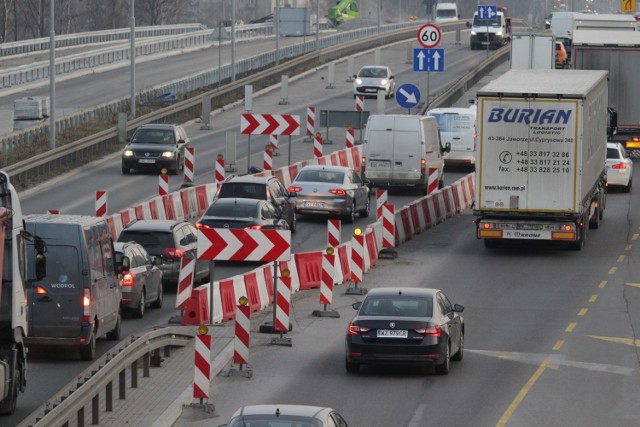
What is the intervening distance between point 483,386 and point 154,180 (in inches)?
1168

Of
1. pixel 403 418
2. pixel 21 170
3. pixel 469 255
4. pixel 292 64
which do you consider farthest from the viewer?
pixel 292 64

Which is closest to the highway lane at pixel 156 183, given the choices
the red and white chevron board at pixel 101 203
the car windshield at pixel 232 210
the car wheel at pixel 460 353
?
the car windshield at pixel 232 210

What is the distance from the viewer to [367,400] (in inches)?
813

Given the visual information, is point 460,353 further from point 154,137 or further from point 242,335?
point 154,137

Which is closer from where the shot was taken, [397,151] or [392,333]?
[392,333]

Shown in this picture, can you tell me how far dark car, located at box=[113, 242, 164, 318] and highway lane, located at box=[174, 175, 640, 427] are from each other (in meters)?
2.50

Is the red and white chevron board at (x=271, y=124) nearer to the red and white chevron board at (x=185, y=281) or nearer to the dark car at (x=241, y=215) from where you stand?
the dark car at (x=241, y=215)

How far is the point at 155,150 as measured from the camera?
5159 cm

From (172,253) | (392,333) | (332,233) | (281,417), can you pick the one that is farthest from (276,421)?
(332,233)

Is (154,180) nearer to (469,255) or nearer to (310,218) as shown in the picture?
(310,218)

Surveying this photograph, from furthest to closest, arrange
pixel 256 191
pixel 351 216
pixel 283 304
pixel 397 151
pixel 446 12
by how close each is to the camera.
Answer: pixel 446 12, pixel 397 151, pixel 351 216, pixel 256 191, pixel 283 304

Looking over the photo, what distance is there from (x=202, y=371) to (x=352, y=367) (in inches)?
138

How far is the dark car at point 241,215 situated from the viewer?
3416cm

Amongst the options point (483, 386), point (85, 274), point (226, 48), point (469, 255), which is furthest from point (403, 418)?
point (226, 48)
